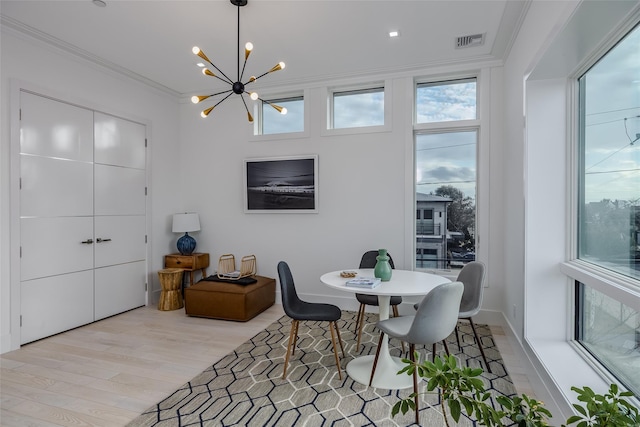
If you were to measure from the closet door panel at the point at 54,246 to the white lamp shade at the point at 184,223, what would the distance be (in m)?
1.03

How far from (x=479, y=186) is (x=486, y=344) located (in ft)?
5.50

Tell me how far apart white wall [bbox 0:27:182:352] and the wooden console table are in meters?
0.18

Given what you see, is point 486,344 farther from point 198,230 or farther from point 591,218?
point 198,230

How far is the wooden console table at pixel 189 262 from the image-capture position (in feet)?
15.1

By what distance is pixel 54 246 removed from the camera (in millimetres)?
3506

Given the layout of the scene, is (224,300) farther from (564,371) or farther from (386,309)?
(564,371)

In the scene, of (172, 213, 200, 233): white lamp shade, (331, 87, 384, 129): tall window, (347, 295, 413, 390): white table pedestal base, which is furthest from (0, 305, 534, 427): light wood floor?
(331, 87, 384, 129): tall window

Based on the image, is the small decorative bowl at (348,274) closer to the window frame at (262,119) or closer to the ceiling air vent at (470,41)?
the window frame at (262,119)

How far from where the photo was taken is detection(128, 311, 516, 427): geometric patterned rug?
81.3 inches

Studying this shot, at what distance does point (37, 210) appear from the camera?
335 centimetres

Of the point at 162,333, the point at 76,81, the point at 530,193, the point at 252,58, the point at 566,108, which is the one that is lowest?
the point at 162,333

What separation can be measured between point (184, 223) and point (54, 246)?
4.86ft

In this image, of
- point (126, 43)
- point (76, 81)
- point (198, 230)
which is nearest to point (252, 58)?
point (126, 43)

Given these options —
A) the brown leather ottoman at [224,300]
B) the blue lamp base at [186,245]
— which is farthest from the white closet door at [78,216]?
the brown leather ottoman at [224,300]
